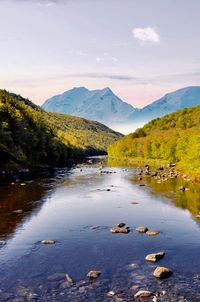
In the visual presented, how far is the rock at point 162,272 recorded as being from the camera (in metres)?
29.7

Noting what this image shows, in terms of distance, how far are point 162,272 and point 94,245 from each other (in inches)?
404

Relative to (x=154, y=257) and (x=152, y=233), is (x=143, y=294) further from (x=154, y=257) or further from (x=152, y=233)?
(x=152, y=233)

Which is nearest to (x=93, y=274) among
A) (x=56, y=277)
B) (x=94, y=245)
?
(x=56, y=277)

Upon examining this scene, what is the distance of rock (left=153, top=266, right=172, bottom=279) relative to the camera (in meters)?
29.7

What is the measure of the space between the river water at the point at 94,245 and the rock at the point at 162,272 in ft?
1.42

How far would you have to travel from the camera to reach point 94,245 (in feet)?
126

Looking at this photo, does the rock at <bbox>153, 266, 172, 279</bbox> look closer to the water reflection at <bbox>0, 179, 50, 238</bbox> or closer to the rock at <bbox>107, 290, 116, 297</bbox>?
the rock at <bbox>107, 290, 116, 297</bbox>

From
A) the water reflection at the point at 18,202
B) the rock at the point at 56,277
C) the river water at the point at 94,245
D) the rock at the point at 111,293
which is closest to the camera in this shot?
the rock at the point at 111,293

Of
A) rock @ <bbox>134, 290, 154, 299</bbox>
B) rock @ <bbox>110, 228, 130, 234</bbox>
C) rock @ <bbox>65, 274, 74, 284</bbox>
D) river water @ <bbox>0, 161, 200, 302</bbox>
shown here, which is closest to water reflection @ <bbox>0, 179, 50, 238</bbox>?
river water @ <bbox>0, 161, 200, 302</bbox>

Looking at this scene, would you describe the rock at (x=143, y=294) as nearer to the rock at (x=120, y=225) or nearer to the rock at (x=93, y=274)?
the rock at (x=93, y=274)

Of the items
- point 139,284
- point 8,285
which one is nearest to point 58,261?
point 8,285

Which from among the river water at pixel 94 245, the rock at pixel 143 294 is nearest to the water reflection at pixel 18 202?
the river water at pixel 94 245

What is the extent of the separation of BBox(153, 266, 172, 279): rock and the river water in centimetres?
43

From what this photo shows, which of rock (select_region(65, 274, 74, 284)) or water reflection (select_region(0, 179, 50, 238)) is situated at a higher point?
water reflection (select_region(0, 179, 50, 238))
